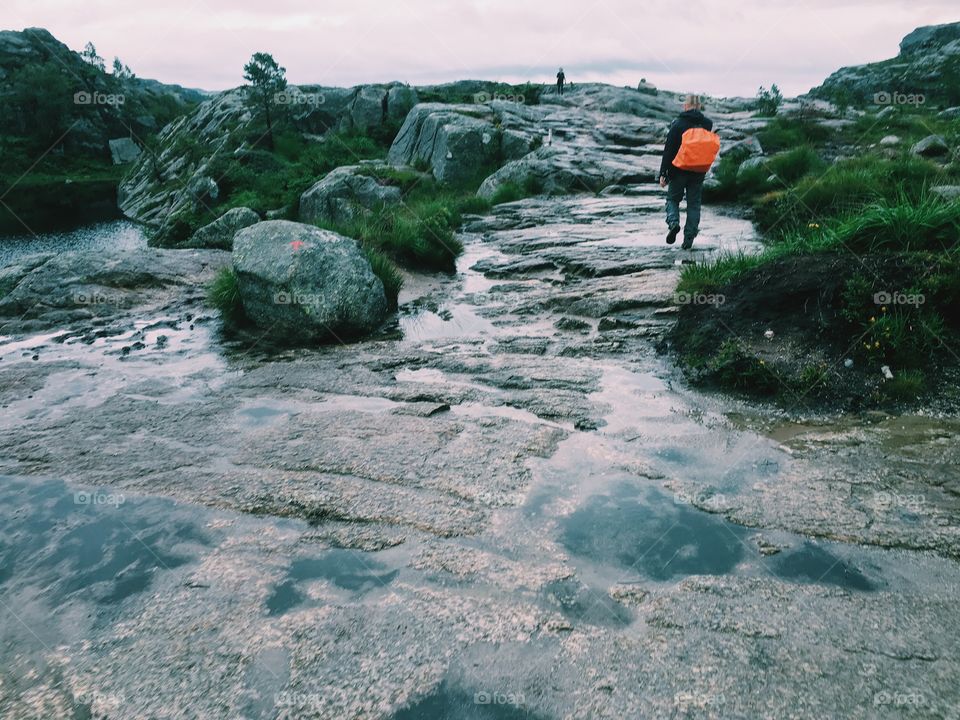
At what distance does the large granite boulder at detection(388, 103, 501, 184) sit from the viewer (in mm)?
24797

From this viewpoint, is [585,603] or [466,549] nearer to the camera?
[585,603]

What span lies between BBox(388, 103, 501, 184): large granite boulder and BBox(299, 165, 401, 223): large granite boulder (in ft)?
10.5

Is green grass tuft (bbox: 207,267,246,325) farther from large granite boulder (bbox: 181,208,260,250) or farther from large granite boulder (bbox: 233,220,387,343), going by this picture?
large granite boulder (bbox: 181,208,260,250)

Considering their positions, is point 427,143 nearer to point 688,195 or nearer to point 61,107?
point 688,195

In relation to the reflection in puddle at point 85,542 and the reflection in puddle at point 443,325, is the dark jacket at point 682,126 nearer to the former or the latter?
the reflection in puddle at point 443,325

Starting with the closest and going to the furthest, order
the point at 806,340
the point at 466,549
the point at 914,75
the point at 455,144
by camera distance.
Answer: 1. the point at 466,549
2. the point at 806,340
3. the point at 455,144
4. the point at 914,75

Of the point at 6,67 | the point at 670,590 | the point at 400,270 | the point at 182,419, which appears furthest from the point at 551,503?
the point at 6,67

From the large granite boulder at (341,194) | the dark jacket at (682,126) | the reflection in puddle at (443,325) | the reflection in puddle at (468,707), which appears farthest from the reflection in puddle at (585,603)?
the large granite boulder at (341,194)

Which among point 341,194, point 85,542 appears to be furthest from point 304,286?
point 341,194

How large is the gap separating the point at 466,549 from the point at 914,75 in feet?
284

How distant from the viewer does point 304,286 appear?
8594mm

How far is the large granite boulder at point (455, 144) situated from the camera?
81.4 feet

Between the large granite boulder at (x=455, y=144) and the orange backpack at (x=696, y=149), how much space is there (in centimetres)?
1574

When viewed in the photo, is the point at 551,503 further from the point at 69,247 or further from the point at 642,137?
the point at 69,247
